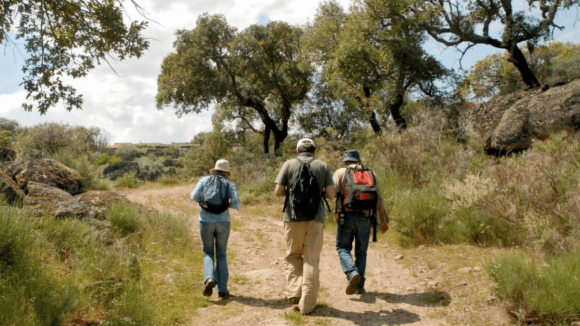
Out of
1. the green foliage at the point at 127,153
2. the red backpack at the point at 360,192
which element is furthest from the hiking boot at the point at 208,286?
the green foliage at the point at 127,153

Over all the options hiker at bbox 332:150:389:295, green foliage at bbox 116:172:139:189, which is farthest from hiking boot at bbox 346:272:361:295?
green foliage at bbox 116:172:139:189

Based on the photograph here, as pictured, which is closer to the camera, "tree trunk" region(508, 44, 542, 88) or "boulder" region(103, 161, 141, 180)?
"tree trunk" region(508, 44, 542, 88)

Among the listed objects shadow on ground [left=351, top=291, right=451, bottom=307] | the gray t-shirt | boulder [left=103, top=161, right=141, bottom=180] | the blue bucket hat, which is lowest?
shadow on ground [left=351, top=291, right=451, bottom=307]

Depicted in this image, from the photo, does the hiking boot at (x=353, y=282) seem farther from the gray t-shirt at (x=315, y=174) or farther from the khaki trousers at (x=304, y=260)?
the gray t-shirt at (x=315, y=174)

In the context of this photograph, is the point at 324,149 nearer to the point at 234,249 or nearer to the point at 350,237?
the point at 234,249

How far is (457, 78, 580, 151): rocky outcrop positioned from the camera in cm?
1345

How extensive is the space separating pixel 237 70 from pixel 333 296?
19.3 m

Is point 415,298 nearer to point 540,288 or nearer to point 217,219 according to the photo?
point 540,288

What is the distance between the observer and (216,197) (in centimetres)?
601

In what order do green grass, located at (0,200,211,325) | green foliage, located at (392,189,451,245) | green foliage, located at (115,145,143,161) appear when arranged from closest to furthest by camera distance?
green grass, located at (0,200,211,325) → green foliage, located at (392,189,451,245) → green foliage, located at (115,145,143,161)

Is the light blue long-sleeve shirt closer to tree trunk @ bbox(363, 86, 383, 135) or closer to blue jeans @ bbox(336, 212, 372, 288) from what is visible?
blue jeans @ bbox(336, 212, 372, 288)

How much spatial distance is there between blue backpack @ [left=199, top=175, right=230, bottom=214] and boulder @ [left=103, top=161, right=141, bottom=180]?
1773cm

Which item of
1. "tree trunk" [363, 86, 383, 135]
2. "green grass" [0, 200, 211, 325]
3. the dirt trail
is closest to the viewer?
"green grass" [0, 200, 211, 325]

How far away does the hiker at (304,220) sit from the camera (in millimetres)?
5309
